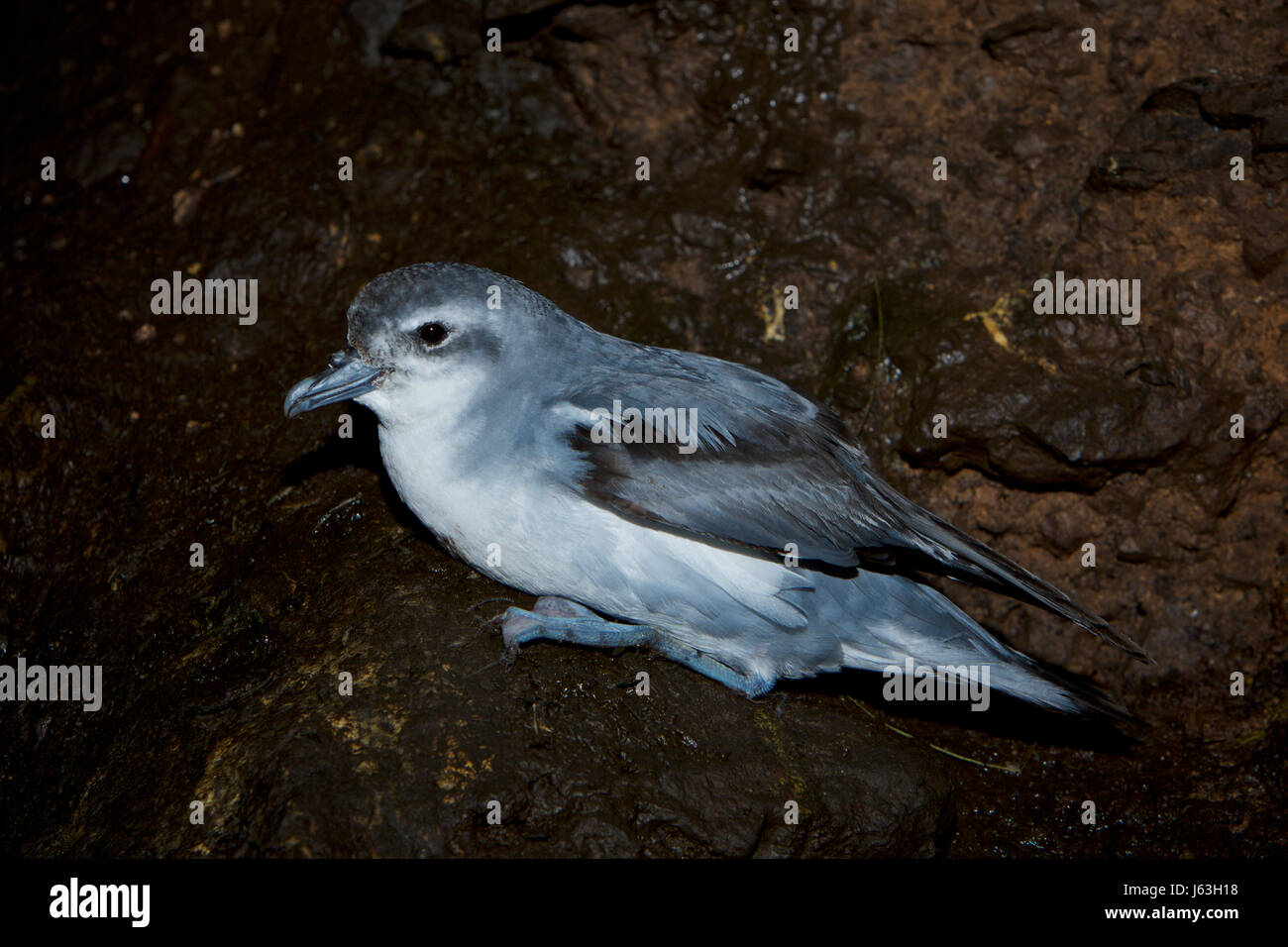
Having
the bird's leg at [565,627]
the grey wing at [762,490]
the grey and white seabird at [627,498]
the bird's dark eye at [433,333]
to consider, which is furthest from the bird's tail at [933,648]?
the bird's dark eye at [433,333]

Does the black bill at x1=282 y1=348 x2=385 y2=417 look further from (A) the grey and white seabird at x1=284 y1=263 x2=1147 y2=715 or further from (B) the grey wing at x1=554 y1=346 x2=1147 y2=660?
(B) the grey wing at x1=554 y1=346 x2=1147 y2=660

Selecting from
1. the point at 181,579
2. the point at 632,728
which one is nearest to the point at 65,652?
the point at 181,579

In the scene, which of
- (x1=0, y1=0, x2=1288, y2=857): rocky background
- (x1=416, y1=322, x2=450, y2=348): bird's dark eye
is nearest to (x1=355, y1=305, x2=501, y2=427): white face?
(x1=416, y1=322, x2=450, y2=348): bird's dark eye

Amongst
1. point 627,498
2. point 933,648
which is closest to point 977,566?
point 933,648

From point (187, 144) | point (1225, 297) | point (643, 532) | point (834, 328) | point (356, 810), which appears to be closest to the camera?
point (356, 810)

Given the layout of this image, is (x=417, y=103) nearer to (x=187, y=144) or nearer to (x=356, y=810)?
(x=187, y=144)
